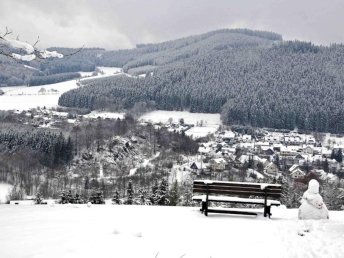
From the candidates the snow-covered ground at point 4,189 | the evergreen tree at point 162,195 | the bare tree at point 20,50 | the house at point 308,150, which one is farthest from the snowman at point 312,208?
the house at point 308,150

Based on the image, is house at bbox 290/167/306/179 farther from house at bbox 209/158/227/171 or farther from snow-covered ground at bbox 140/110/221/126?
snow-covered ground at bbox 140/110/221/126

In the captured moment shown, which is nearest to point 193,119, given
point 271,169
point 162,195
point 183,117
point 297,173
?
point 183,117

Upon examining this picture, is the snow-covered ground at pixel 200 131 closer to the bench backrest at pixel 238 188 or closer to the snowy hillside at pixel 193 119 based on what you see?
the snowy hillside at pixel 193 119

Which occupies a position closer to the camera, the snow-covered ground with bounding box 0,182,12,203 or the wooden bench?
the wooden bench

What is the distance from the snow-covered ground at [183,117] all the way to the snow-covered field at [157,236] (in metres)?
151

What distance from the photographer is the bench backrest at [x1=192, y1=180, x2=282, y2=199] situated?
1312cm

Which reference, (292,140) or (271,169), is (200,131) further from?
(271,169)

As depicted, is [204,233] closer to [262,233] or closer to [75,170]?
[262,233]

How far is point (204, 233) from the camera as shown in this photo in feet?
33.9

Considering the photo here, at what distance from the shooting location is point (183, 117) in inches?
6831

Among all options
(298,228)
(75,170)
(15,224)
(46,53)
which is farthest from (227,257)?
(75,170)

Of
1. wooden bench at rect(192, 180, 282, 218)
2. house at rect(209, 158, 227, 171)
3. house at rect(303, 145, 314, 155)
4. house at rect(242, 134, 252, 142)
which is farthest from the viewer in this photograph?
house at rect(242, 134, 252, 142)

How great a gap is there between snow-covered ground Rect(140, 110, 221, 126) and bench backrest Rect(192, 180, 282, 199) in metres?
150

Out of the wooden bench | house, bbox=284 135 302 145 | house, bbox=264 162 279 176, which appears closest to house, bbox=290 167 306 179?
house, bbox=264 162 279 176
